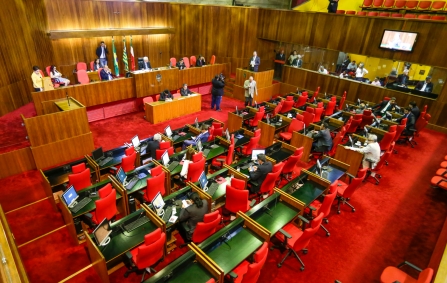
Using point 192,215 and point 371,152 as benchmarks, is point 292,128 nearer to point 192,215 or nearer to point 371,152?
point 371,152

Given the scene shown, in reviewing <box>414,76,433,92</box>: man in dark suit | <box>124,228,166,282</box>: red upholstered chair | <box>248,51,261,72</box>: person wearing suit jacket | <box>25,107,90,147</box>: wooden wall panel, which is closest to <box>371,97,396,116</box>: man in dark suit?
<box>414,76,433,92</box>: man in dark suit

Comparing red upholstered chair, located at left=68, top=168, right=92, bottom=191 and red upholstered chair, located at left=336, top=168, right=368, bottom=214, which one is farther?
red upholstered chair, located at left=336, top=168, right=368, bottom=214

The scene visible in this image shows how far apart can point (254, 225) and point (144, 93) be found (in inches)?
323

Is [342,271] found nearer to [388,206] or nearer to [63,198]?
[388,206]

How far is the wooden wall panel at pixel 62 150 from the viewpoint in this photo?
7.50 m

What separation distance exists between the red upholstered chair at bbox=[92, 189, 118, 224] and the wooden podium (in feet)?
29.6

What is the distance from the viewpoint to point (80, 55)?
12164 millimetres

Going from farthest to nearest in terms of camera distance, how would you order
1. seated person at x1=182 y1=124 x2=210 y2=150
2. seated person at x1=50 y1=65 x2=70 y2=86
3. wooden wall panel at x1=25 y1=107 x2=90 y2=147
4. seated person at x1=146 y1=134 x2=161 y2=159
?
seated person at x1=50 y1=65 x2=70 y2=86
seated person at x1=182 y1=124 x2=210 y2=150
wooden wall panel at x1=25 y1=107 x2=90 y2=147
seated person at x1=146 y1=134 x2=161 y2=159

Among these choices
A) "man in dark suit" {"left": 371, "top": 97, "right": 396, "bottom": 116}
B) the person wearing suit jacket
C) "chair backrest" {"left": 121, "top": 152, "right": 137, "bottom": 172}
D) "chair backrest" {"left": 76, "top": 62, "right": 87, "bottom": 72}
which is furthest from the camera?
the person wearing suit jacket

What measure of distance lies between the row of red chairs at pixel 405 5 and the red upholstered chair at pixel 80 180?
16061 mm

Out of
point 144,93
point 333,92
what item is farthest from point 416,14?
point 144,93

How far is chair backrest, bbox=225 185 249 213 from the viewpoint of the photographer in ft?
17.7

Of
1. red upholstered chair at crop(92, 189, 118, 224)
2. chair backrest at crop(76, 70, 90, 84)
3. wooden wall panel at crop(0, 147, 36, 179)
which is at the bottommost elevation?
wooden wall panel at crop(0, 147, 36, 179)

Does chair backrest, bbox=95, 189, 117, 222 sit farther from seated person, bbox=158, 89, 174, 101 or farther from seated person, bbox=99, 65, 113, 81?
seated person, bbox=99, 65, 113, 81
